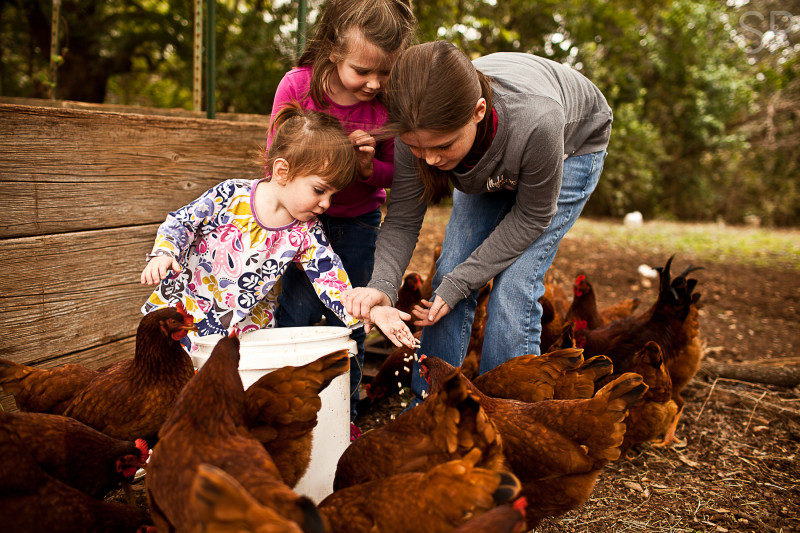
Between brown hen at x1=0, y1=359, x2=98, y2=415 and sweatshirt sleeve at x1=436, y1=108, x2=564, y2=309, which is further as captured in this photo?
sweatshirt sleeve at x1=436, y1=108, x2=564, y2=309

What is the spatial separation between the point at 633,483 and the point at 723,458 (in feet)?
1.90

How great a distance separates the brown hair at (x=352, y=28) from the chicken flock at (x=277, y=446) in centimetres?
113

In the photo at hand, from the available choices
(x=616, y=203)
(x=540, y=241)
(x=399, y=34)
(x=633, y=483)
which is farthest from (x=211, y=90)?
(x=616, y=203)

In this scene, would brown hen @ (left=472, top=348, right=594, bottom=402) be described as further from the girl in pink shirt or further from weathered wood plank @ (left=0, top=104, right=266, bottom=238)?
weathered wood plank @ (left=0, top=104, right=266, bottom=238)

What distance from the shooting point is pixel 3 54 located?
7.79 metres

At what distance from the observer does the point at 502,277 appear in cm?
228

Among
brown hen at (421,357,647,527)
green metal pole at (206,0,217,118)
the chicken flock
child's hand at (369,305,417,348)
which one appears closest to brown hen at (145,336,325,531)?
the chicken flock

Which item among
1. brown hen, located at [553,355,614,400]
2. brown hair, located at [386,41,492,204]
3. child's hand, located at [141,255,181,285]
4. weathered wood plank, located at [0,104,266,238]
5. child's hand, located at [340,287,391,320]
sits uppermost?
brown hair, located at [386,41,492,204]

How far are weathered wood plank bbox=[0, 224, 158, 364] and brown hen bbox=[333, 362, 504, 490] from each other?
1359mm

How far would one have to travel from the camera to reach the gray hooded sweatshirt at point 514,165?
2.03m

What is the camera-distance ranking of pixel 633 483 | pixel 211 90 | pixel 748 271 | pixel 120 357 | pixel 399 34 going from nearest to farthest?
pixel 399 34 < pixel 633 483 < pixel 120 357 < pixel 211 90 < pixel 748 271

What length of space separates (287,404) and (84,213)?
1.38 m

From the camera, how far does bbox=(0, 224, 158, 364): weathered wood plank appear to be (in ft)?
6.86

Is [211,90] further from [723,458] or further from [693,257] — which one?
[693,257]
